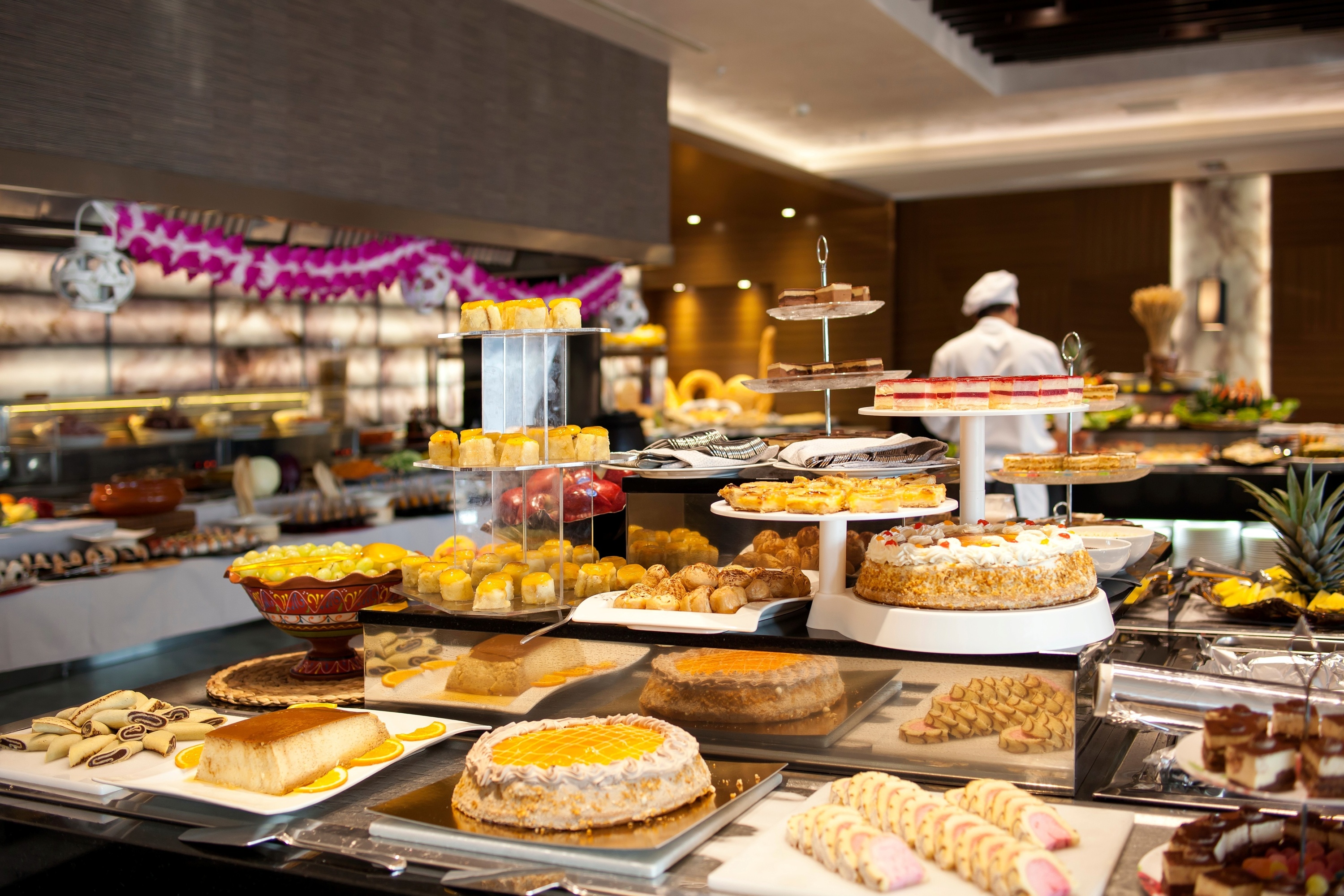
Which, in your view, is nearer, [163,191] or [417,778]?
[417,778]

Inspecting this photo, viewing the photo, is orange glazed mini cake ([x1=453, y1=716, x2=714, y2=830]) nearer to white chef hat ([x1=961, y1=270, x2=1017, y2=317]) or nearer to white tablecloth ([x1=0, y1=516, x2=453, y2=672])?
white tablecloth ([x1=0, y1=516, x2=453, y2=672])

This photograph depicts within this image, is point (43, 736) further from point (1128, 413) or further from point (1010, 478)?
point (1128, 413)

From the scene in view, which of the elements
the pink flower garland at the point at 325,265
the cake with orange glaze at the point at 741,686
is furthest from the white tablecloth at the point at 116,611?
the cake with orange glaze at the point at 741,686

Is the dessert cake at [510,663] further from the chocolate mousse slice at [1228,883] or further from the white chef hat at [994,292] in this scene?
the white chef hat at [994,292]

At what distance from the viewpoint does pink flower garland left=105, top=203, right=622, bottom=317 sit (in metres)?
4.60

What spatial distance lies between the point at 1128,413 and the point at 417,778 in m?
6.62

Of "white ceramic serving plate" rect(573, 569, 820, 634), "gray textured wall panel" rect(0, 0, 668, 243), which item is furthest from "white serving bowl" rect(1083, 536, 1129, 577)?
"gray textured wall panel" rect(0, 0, 668, 243)

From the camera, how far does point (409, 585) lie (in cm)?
236

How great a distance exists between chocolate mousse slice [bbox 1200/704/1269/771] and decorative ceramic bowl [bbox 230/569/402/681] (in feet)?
5.71

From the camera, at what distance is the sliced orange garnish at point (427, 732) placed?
202 cm

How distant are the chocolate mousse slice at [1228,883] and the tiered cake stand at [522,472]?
1.31 m

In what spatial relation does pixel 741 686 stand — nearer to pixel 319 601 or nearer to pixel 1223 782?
pixel 1223 782

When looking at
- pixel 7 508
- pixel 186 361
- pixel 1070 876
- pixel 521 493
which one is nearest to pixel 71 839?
pixel 521 493

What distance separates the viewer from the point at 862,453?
2.18 m
